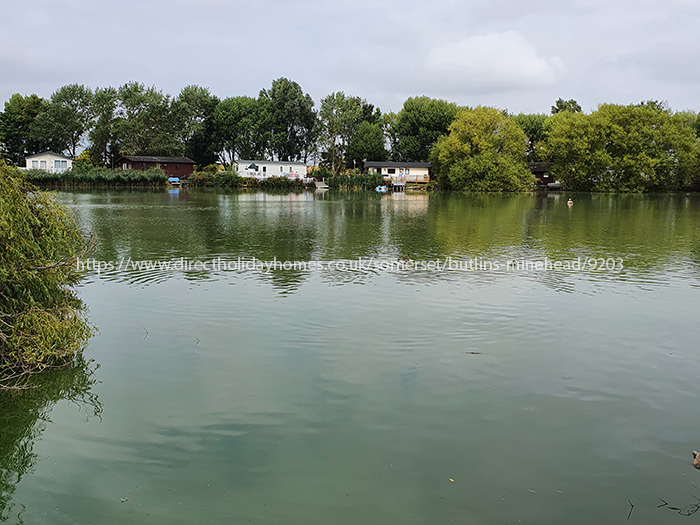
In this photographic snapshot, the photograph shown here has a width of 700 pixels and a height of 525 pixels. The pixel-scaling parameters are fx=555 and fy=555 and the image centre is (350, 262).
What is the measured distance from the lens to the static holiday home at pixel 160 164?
97688 mm

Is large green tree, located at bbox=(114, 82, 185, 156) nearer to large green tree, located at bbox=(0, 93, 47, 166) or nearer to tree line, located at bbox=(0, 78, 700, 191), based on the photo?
tree line, located at bbox=(0, 78, 700, 191)

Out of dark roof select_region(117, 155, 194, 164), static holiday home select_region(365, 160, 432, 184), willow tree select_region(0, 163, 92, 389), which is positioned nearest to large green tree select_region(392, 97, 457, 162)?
static holiday home select_region(365, 160, 432, 184)

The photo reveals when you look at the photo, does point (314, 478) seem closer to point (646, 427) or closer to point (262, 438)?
point (262, 438)

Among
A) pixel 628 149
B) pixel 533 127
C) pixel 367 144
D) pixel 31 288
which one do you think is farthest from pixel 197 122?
pixel 31 288

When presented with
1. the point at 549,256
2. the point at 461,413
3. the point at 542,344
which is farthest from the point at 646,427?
the point at 549,256

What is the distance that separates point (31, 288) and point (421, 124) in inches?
4211

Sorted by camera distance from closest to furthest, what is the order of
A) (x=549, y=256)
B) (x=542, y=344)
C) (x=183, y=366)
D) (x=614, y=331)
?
1. (x=183, y=366)
2. (x=542, y=344)
3. (x=614, y=331)
4. (x=549, y=256)

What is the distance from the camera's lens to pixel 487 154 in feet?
276

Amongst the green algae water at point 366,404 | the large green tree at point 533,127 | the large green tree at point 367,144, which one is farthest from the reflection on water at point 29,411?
the large green tree at point 533,127

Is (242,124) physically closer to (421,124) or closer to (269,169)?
(269,169)

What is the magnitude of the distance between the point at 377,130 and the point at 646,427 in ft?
356

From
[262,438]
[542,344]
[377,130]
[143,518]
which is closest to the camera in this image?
[143,518]

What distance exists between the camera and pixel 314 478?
21.9ft

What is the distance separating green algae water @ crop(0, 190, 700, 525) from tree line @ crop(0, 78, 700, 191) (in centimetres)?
7052
